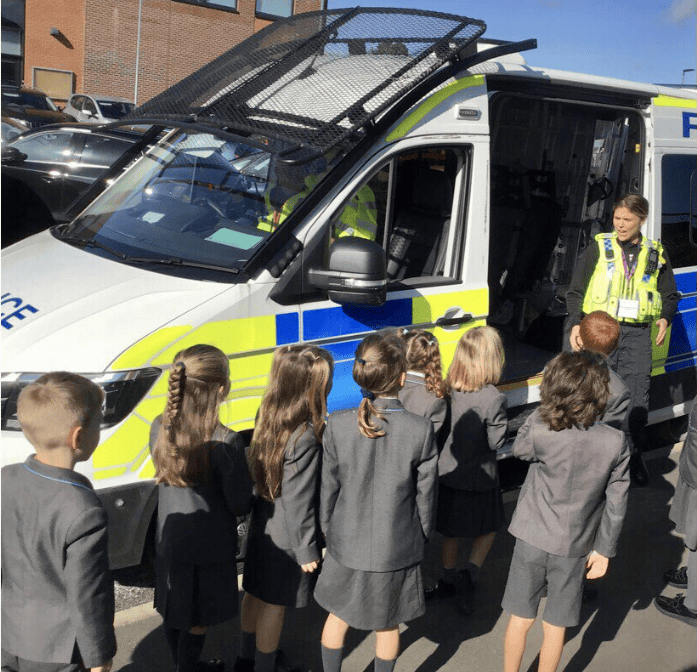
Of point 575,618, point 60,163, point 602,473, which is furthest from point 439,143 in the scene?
point 60,163

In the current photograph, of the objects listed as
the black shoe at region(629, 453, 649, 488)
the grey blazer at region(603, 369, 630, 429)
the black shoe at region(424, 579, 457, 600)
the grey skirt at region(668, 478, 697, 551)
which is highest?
the grey blazer at region(603, 369, 630, 429)

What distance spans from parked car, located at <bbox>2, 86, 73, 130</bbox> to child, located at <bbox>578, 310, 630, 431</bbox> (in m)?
17.0

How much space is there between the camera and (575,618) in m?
3.48

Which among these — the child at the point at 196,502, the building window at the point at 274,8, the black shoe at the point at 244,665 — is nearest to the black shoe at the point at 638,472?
the black shoe at the point at 244,665

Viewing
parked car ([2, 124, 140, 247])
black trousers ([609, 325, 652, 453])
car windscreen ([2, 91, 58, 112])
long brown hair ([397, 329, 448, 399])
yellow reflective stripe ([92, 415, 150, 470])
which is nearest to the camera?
yellow reflective stripe ([92, 415, 150, 470])

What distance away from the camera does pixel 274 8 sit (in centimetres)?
3281

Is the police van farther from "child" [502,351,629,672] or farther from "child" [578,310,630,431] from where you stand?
"child" [502,351,629,672]

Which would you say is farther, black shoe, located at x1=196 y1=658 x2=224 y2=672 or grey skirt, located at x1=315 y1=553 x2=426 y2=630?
black shoe, located at x1=196 y1=658 x2=224 y2=672

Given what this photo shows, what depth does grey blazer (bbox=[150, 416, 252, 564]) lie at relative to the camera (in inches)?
123

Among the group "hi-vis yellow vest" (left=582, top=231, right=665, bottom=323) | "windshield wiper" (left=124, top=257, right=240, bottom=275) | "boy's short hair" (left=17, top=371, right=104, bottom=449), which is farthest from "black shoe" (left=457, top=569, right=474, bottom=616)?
"boy's short hair" (left=17, top=371, right=104, bottom=449)

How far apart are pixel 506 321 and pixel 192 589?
12.7 feet

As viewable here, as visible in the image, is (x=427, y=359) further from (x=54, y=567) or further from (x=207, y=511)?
(x=54, y=567)

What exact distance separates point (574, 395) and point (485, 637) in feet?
4.15

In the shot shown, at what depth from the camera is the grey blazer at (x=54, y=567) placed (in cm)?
240
